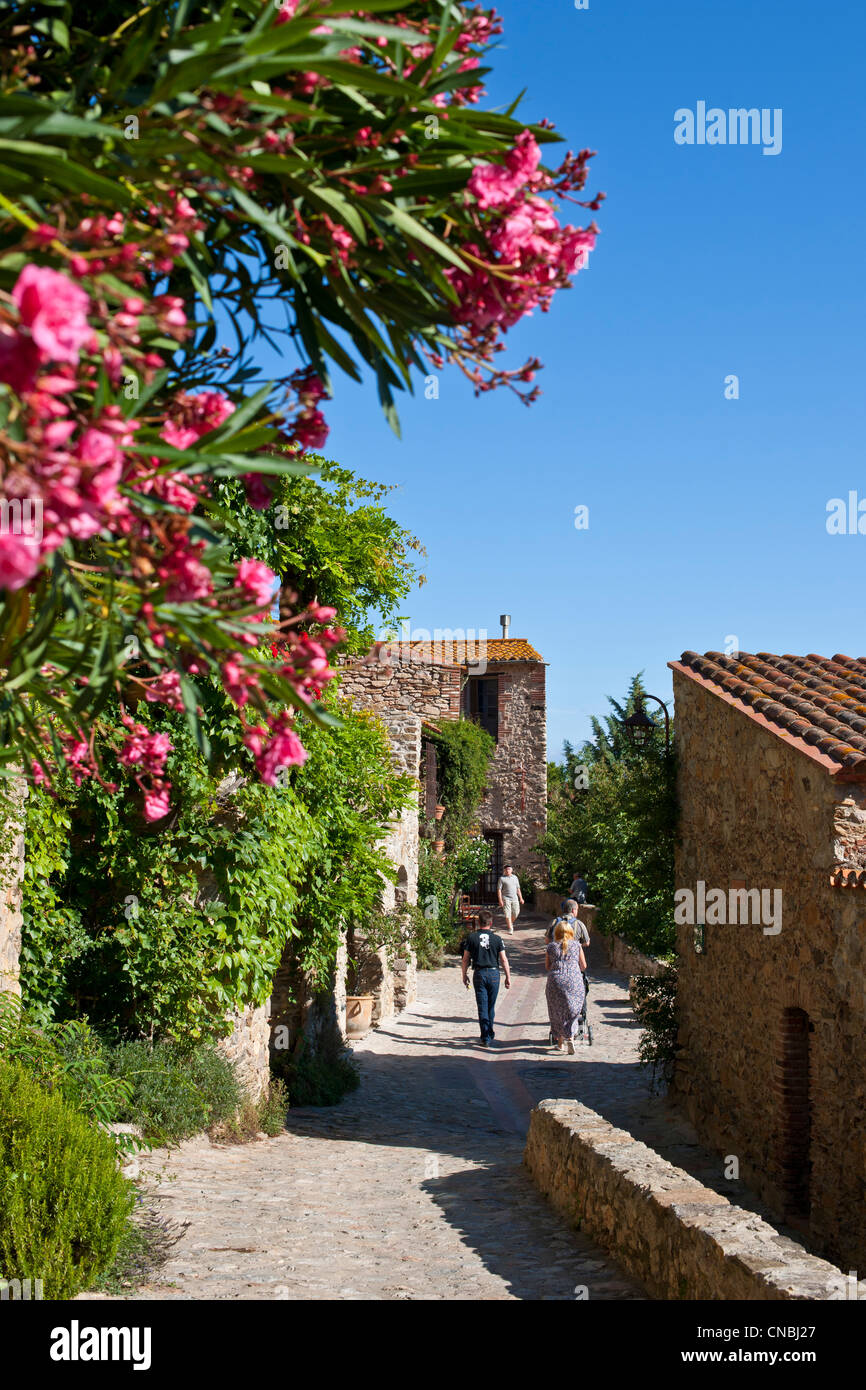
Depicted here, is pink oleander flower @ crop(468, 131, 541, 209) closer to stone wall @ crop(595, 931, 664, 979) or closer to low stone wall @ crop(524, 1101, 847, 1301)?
low stone wall @ crop(524, 1101, 847, 1301)

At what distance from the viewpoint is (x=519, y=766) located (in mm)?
33500

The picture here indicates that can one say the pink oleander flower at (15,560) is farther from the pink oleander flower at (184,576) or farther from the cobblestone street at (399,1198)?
the cobblestone street at (399,1198)

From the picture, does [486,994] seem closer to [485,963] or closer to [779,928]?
[485,963]

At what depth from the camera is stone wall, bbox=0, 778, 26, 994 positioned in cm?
624

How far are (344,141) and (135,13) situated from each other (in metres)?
0.60

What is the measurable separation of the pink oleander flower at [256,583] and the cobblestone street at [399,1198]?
13.3 feet

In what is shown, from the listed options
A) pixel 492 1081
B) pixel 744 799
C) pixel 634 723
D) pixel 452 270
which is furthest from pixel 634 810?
pixel 452 270

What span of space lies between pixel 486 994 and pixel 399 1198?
7061 millimetres

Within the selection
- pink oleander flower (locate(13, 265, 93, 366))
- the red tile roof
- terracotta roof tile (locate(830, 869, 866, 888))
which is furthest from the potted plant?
pink oleander flower (locate(13, 265, 93, 366))

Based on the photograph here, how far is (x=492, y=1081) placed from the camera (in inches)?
502

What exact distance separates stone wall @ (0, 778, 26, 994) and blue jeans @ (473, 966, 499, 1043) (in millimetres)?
8724

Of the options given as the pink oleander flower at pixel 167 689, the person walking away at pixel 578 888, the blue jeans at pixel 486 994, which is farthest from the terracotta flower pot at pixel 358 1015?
the pink oleander flower at pixel 167 689

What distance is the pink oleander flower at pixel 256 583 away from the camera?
2.15 meters

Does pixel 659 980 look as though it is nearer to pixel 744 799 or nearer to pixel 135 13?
pixel 744 799
